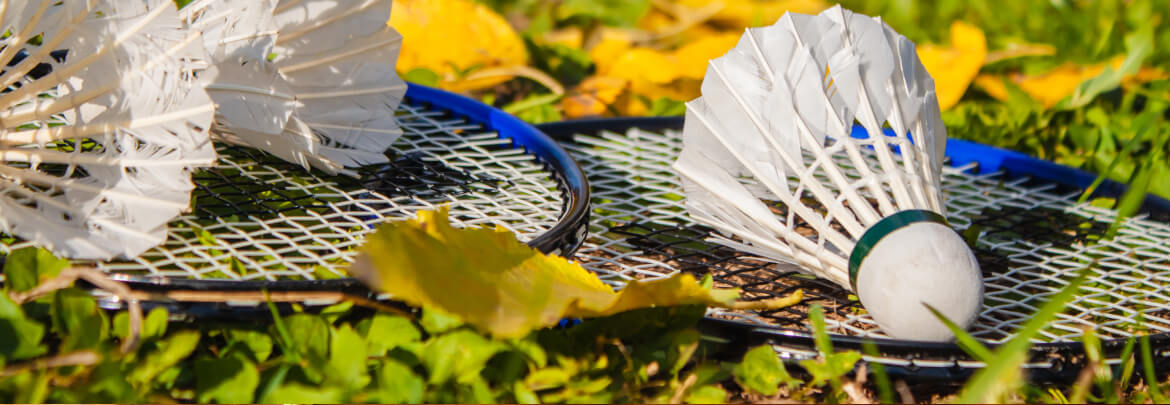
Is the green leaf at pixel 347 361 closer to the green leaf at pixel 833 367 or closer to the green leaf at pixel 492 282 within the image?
the green leaf at pixel 492 282

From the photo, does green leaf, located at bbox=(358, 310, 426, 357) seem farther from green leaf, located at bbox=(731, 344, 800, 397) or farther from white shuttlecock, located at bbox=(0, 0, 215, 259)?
green leaf, located at bbox=(731, 344, 800, 397)

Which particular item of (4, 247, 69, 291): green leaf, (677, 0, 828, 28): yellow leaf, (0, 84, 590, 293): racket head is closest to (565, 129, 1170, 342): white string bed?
(0, 84, 590, 293): racket head

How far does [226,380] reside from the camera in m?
0.94

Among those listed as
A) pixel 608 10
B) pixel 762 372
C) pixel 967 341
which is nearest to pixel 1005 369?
pixel 967 341

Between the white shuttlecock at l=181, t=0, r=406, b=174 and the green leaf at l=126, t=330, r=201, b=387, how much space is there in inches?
11.3

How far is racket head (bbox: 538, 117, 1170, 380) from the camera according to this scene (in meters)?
1.05

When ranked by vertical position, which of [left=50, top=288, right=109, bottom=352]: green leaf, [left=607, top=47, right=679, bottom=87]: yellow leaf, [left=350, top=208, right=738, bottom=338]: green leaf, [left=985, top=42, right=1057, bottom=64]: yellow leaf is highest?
[left=985, top=42, right=1057, bottom=64]: yellow leaf

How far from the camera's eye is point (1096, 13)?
327cm

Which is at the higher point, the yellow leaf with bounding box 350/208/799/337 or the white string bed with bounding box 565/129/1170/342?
the white string bed with bounding box 565/129/1170/342

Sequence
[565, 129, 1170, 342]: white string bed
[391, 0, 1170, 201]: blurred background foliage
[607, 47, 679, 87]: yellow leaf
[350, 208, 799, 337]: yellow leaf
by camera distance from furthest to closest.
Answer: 1. [607, 47, 679, 87]: yellow leaf
2. [391, 0, 1170, 201]: blurred background foliage
3. [565, 129, 1170, 342]: white string bed
4. [350, 208, 799, 337]: yellow leaf

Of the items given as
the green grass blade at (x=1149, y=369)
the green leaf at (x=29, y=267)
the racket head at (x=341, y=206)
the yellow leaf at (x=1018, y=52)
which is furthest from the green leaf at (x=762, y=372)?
the yellow leaf at (x=1018, y=52)

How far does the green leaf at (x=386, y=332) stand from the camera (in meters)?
0.99

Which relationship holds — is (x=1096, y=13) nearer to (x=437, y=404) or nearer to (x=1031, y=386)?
(x=1031, y=386)

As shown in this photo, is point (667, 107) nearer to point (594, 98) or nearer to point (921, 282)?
point (594, 98)
